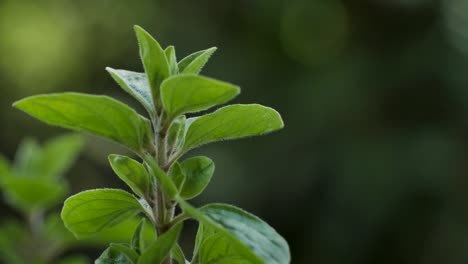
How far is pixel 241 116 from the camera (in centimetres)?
50

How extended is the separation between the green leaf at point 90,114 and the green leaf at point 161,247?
0.24ft

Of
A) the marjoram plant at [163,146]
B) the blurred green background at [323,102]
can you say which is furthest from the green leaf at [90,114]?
the blurred green background at [323,102]

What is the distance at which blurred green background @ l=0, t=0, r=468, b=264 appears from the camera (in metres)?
3.68

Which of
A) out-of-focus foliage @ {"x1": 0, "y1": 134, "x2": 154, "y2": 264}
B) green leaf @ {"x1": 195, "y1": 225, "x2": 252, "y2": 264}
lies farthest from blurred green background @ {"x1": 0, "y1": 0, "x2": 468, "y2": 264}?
green leaf @ {"x1": 195, "y1": 225, "x2": 252, "y2": 264}

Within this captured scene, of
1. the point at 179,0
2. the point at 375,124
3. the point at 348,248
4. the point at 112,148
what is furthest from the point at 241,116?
the point at 179,0

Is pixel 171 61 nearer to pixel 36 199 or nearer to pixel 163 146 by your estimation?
pixel 163 146

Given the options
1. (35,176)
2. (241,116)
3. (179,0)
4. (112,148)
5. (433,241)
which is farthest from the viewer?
(179,0)

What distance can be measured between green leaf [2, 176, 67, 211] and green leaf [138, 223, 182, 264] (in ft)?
2.23

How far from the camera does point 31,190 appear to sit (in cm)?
113

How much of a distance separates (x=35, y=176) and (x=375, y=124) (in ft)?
10.0

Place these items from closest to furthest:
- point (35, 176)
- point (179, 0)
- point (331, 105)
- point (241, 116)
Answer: point (241, 116), point (35, 176), point (331, 105), point (179, 0)

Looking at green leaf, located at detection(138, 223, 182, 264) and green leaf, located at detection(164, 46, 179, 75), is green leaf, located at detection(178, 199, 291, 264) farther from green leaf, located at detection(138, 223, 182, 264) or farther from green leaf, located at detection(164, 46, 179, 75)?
green leaf, located at detection(164, 46, 179, 75)

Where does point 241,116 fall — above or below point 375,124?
above

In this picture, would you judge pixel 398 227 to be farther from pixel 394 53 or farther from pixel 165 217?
pixel 165 217
